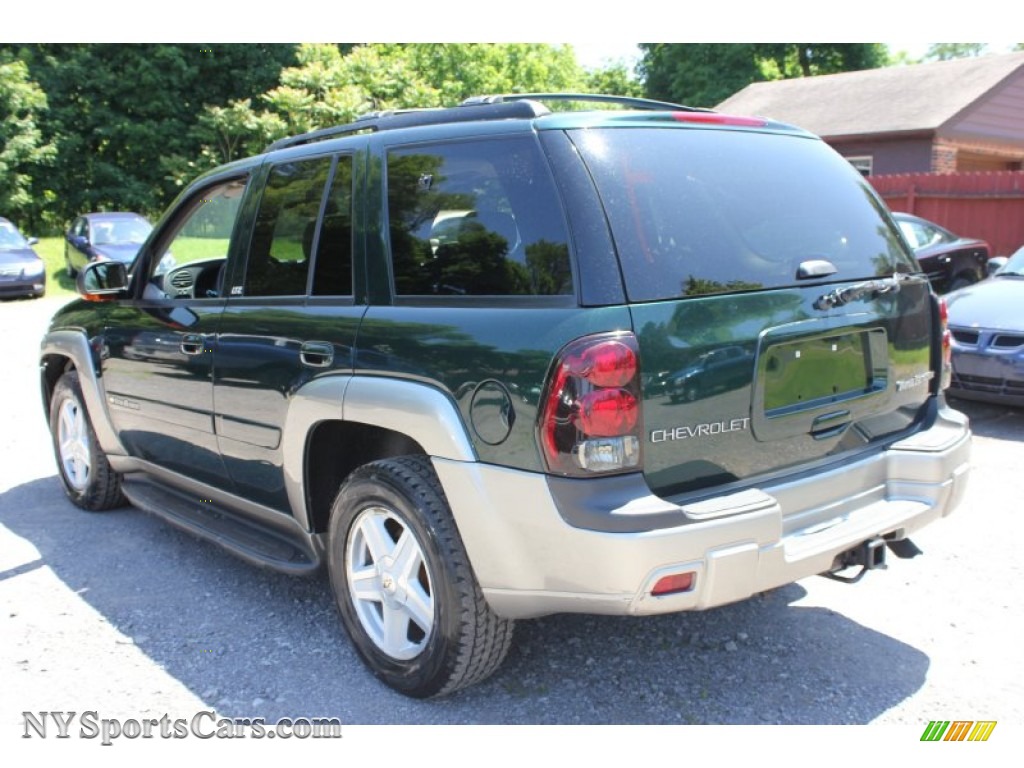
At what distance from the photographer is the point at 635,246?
2688mm

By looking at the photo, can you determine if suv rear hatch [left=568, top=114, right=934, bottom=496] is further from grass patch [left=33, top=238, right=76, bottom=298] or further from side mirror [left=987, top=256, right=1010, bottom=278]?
grass patch [left=33, top=238, right=76, bottom=298]

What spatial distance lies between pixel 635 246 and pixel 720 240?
1.16 feet

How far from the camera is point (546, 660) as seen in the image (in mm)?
3416

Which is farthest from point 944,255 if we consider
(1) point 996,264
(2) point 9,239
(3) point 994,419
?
(2) point 9,239

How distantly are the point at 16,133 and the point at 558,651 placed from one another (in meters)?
25.7

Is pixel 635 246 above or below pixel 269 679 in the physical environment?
above

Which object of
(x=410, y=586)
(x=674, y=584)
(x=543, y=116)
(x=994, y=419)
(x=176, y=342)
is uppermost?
(x=543, y=116)

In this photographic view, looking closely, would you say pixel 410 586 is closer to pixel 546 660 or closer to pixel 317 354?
pixel 546 660

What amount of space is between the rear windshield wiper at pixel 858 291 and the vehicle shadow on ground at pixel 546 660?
1.36 m

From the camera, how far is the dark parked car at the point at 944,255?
1176 cm

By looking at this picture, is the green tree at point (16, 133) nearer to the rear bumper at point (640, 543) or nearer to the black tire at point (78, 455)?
the black tire at point (78, 455)

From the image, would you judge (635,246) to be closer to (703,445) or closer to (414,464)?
(703,445)

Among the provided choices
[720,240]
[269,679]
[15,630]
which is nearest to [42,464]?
[15,630]

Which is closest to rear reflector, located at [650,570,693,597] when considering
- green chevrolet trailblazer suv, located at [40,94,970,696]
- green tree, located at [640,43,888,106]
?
green chevrolet trailblazer suv, located at [40,94,970,696]
